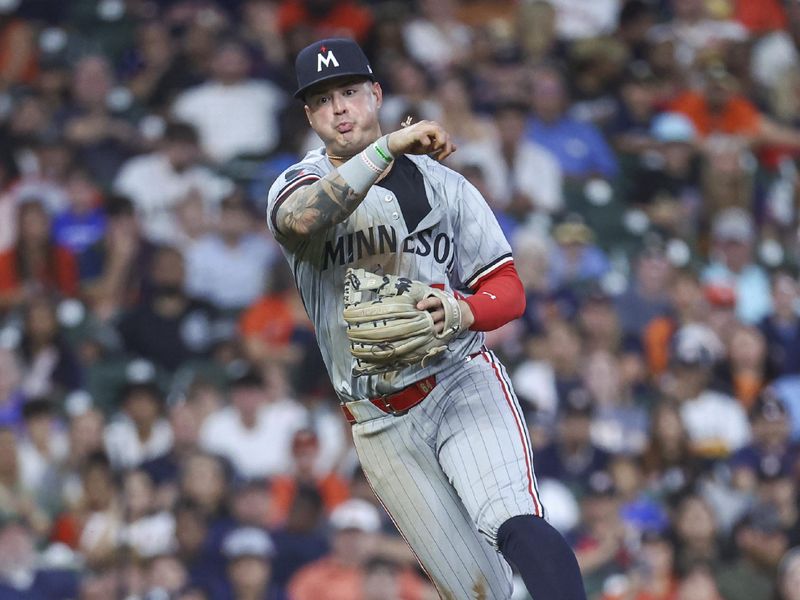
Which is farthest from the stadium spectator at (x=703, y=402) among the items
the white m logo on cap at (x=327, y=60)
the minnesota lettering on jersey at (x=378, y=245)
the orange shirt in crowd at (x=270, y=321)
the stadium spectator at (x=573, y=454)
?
the white m logo on cap at (x=327, y=60)

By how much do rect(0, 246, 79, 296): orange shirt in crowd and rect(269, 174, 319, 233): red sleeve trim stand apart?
5.34 m

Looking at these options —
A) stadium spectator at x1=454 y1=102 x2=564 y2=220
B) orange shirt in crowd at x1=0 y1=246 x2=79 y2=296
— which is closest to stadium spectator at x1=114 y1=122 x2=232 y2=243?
orange shirt in crowd at x1=0 y1=246 x2=79 y2=296

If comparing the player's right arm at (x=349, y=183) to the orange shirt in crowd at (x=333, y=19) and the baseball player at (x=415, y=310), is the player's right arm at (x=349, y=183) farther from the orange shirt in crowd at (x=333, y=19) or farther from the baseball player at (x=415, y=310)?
the orange shirt in crowd at (x=333, y=19)

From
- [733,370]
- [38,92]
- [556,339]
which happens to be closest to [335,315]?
[556,339]

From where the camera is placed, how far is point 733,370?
29.9 feet

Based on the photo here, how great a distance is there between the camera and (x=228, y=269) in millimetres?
9234

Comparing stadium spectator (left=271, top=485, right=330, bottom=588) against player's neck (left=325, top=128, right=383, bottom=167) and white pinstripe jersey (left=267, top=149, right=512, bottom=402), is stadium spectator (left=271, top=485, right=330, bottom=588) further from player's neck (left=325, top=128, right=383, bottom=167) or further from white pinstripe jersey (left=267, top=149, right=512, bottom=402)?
player's neck (left=325, top=128, right=383, bottom=167)

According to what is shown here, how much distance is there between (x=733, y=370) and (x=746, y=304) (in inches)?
31.3

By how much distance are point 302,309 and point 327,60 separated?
4.95m

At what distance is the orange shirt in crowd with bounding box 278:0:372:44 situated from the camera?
1087 centimetres

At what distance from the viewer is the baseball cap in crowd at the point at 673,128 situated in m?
10.6

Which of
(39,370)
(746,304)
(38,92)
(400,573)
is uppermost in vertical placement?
(38,92)

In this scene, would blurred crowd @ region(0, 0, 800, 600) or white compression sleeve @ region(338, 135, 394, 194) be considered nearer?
white compression sleeve @ region(338, 135, 394, 194)

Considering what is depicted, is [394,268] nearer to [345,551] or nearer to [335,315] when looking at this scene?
[335,315]
